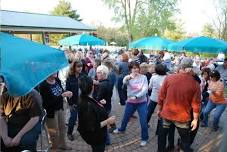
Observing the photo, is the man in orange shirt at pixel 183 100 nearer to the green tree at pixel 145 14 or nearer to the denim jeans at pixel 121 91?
the denim jeans at pixel 121 91

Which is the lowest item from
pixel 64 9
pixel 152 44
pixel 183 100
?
pixel 183 100

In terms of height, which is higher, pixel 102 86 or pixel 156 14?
pixel 156 14

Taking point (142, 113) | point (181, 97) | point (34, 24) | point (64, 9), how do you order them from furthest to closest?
point (64, 9)
point (34, 24)
point (142, 113)
point (181, 97)

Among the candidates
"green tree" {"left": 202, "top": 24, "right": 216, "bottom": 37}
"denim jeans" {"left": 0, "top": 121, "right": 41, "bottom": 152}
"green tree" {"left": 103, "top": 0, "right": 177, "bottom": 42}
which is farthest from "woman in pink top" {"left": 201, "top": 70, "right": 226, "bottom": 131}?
"green tree" {"left": 202, "top": 24, "right": 216, "bottom": 37}

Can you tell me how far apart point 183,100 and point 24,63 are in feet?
8.42

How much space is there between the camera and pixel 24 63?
3.35 metres

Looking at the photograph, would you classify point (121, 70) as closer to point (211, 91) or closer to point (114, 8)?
point (211, 91)

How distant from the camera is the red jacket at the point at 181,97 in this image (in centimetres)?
491

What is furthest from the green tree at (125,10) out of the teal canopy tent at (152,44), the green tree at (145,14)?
the teal canopy tent at (152,44)

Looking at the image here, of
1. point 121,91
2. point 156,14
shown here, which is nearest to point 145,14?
point 156,14

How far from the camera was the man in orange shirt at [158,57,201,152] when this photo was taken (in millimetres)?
4918

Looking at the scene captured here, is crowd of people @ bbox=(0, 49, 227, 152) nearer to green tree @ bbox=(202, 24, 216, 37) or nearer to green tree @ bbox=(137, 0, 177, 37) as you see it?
green tree @ bbox=(137, 0, 177, 37)

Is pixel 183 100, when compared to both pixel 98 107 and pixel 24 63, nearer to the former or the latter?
pixel 98 107

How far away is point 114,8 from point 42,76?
3557 cm
